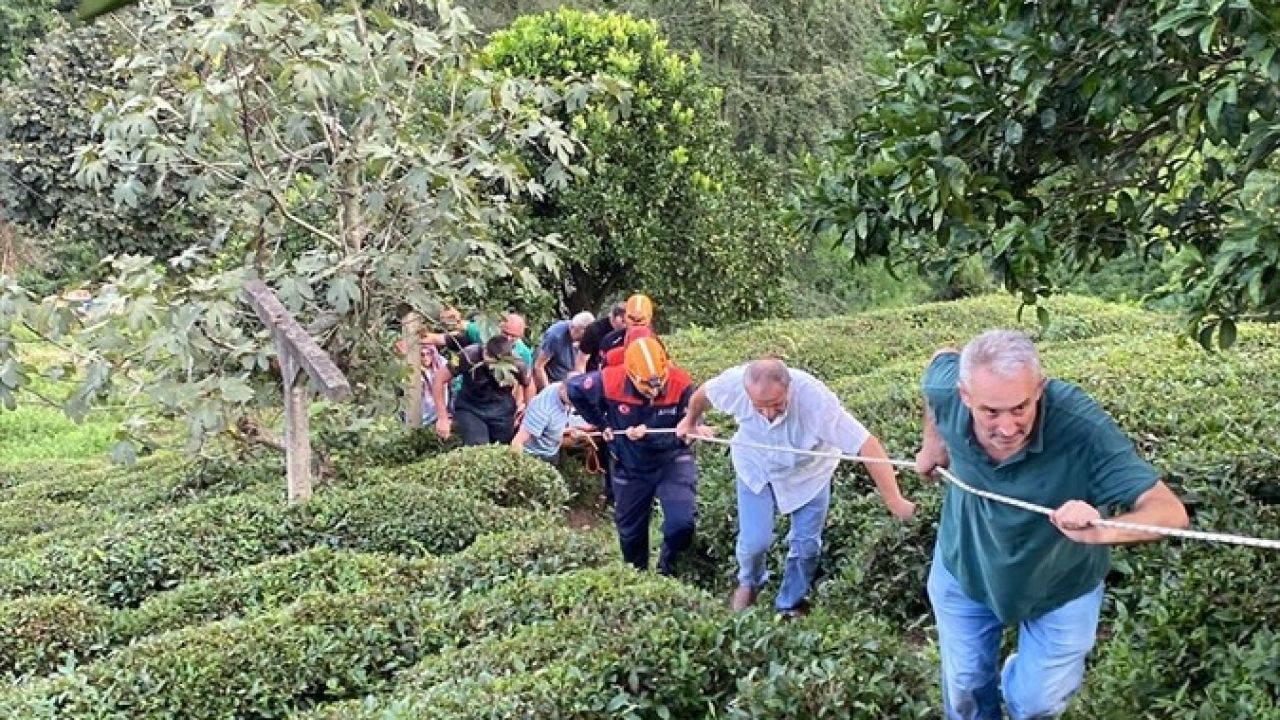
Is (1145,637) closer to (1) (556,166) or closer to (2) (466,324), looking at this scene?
(1) (556,166)

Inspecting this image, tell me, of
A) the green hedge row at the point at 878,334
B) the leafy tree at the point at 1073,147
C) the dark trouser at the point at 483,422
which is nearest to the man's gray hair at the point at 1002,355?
the leafy tree at the point at 1073,147

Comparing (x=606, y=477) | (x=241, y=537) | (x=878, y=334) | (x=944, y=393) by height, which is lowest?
(x=878, y=334)

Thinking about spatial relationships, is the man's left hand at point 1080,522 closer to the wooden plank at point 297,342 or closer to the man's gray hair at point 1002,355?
the man's gray hair at point 1002,355

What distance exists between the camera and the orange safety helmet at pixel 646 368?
677 cm

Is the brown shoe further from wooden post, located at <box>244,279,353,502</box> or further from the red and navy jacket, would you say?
wooden post, located at <box>244,279,353,502</box>

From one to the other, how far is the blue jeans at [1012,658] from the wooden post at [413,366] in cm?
516

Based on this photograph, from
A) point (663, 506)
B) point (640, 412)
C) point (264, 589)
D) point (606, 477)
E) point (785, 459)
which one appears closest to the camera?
point (785, 459)

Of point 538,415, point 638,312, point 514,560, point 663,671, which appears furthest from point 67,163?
point 663,671

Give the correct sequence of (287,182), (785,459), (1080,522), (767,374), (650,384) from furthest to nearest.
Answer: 1. (287,182)
2. (650,384)
3. (785,459)
4. (767,374)
5. (1080,522)

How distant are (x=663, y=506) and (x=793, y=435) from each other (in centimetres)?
129

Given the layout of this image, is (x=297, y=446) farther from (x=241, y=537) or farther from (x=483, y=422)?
(x=483, y=422)

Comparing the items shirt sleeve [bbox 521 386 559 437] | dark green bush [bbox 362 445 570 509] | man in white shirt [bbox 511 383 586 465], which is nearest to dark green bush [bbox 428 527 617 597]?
dark green bush [bbox 362 445 570 509]

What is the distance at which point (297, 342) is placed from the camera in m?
7.46

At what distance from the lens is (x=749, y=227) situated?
14469 millimetres
